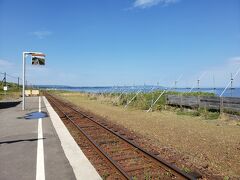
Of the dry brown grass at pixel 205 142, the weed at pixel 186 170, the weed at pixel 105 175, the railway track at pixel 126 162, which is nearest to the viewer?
the weed at pixel 105 175

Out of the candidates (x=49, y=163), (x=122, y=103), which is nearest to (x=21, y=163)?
(x=49, y=163)

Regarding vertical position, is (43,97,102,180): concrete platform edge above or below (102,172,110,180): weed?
above

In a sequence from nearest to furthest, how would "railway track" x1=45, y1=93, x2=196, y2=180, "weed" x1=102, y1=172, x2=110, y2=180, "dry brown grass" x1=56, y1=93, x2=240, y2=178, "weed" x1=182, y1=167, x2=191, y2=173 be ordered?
1. "weed" x1=102, y1=172, x2=110, y2=180
2. "railway track" x1=45, y1=93, x2=196, y2=180
3. "weed" x1=182, y1=167, x2=191, y2=173
4. "dry brown grass" x1=56, y1=93, x2=240, y2=178

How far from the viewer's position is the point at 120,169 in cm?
634

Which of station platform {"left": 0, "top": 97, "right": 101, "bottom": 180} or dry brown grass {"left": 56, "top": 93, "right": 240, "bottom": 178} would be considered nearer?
station platform {"left": 0, "top": 97, "right": 101, "bottom": 180}

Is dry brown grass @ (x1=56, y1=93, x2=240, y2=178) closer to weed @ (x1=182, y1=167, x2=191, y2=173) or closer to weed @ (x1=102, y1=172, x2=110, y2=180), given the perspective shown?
weed @ (x1=182, y1=167, x2=191, y2=173)

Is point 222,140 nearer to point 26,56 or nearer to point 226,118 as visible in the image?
point 226,118

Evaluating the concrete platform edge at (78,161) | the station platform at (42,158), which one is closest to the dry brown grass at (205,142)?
the concrete platform edge at (78,161)

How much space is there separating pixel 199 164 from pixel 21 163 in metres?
4.65

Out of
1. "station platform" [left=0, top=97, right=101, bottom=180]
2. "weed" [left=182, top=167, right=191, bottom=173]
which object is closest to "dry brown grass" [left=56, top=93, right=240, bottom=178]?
"weed" [left=182, top=167, right=191, bottom=173]

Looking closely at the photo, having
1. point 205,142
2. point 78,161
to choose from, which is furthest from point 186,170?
point 205,142

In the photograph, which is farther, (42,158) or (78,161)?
(42,158)

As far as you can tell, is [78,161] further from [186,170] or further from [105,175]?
[186,170]

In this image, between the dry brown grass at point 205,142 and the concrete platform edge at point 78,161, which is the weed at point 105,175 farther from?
the dry brown grass at point 205,142
